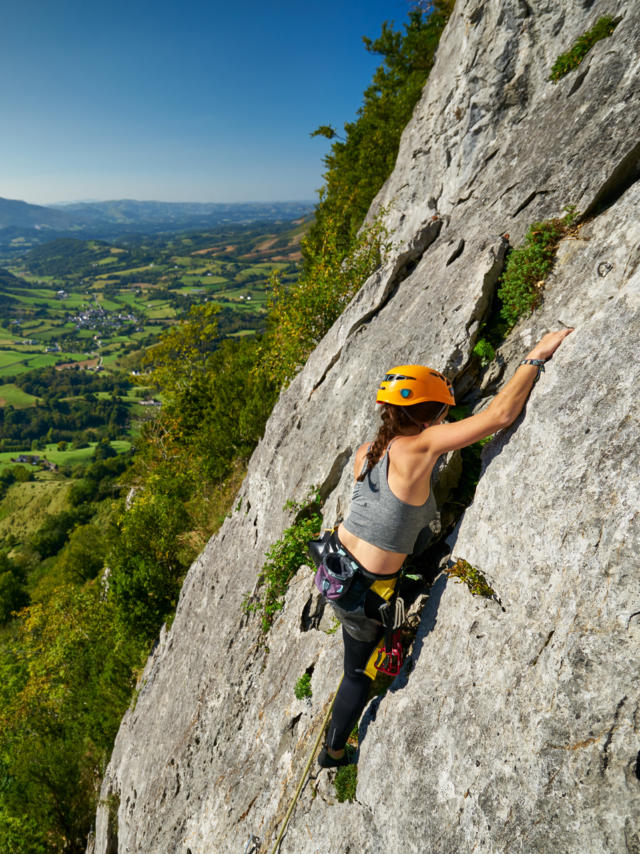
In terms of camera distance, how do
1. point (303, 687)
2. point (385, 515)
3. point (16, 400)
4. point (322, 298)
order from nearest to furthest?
point (385, 515) < point (303, 687) < point (322, 298) < point (16, 400)

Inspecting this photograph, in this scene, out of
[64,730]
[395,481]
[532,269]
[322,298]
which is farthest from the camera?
[64,730]

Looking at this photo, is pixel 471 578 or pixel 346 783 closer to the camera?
pixel 471 578

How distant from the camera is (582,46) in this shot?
31.0 feet

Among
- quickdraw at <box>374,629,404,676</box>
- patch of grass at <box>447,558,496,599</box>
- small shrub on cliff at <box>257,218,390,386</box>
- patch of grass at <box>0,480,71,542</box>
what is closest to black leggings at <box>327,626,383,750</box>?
quickdraw at <box>374,629,404,676</box>

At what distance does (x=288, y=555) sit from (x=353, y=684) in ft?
13.1

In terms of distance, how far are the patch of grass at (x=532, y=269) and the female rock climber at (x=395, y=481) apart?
2.01 meters

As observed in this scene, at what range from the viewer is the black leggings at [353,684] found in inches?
218

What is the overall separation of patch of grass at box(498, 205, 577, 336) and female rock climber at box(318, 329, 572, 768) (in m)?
2.01

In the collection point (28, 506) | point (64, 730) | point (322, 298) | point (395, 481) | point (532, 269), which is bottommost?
point (28, 506)

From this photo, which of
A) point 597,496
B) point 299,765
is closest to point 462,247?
point 597,496

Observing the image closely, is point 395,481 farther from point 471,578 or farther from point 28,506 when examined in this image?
point 28,506

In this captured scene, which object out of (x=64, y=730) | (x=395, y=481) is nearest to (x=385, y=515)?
(x=395, y=481)

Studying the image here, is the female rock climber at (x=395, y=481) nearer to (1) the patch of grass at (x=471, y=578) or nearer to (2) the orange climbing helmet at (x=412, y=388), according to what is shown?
(2) the orange climbing helmet at (x=412, y=388)

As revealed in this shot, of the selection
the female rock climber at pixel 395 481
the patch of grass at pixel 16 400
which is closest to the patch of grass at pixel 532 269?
the female rock climber at pixel 395 481
